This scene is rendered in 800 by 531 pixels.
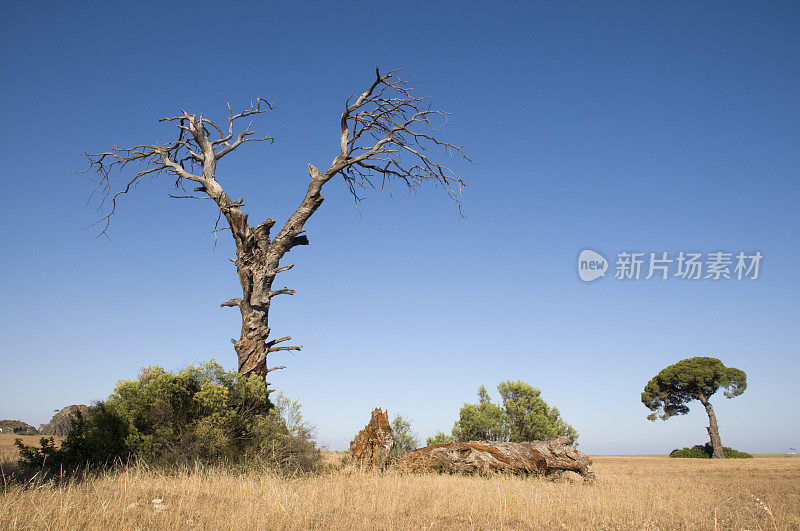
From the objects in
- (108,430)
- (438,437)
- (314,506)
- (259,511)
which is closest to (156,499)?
(259,511)

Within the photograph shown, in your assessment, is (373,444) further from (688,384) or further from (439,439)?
(688,384)

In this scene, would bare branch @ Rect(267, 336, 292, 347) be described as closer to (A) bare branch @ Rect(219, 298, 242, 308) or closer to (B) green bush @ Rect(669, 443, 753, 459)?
(A) bare branch @ Rect(219, 298, 242, 308)

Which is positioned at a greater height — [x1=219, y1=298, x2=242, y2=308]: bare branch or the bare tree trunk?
[x1=219, y1=298, x2=242, y2=308]: bare branch

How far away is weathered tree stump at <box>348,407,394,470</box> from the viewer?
12.8 meters

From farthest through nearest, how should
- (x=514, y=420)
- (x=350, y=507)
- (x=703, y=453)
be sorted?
(x=703, y=453), (x=514, y=420), (x=350, y=507)

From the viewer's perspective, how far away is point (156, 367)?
37.7 feet

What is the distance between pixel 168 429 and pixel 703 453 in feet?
129

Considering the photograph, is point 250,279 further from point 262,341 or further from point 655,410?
point 655,410

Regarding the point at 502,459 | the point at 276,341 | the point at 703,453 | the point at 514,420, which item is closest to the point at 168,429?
the point at 276,341

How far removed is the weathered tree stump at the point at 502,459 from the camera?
13.0 m

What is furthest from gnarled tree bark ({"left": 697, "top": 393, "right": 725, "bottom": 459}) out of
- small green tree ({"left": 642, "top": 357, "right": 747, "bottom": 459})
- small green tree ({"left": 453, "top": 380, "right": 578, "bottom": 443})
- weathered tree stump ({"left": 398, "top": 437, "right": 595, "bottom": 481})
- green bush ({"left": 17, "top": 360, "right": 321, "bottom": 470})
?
green bush ({"left": 17, "top": 360, "right": 321, "bottom": 470})

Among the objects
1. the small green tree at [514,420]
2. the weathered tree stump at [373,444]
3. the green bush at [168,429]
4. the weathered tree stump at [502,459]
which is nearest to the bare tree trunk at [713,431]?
the small green tree at [514,420]

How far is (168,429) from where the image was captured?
10.7 meters

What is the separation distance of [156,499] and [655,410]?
144 ft
